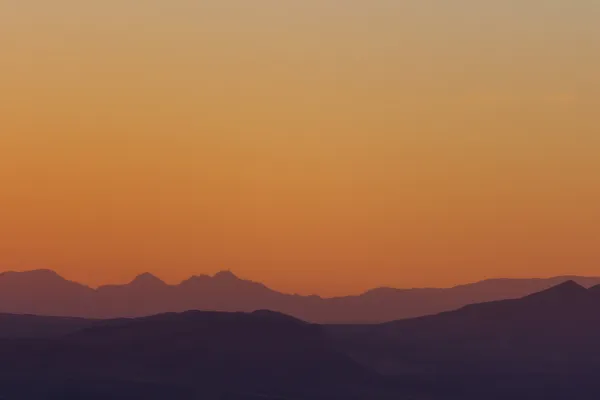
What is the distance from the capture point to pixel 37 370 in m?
196

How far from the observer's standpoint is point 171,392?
606ft

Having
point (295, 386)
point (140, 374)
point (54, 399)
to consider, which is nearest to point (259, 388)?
point (295, 386)

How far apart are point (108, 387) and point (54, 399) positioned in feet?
29.0

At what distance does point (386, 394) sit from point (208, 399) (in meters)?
29.3

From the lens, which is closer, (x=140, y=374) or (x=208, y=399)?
(x=208, y=399)

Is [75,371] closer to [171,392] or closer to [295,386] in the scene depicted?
[171,392]

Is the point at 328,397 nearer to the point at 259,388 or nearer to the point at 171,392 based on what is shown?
the point at 259,388

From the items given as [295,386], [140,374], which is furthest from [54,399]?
[295,386]

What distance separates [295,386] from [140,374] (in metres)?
23.3

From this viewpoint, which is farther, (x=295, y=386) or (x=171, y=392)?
(x=295, y=386)

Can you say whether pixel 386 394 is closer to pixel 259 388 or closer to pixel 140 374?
pixel 259 388

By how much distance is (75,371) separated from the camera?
19575 cm

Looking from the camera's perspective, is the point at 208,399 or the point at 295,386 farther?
the point at 295,386

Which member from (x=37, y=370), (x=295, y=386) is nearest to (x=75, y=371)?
(x=37, y=370)
